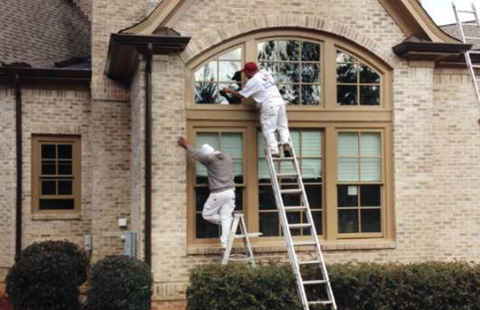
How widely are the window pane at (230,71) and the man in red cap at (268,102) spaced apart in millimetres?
608

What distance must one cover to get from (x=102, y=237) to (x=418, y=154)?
6346 millimetres

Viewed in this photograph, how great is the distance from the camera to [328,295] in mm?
10234

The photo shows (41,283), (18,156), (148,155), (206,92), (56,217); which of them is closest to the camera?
(41,283)

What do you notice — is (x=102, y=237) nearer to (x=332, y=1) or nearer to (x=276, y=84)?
(x=276, y=84)

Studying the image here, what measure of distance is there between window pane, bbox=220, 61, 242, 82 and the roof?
170 inches

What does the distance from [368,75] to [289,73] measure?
4.81 ft

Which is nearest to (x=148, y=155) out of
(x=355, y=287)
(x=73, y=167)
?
(x=73, y=167)

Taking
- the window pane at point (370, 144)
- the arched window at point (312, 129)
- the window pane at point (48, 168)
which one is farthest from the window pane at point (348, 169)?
the window pane at point (48, 168)

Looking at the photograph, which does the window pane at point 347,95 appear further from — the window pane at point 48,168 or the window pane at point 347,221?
the window pane at point 48,168

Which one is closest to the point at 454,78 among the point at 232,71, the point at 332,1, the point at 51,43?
the point at 332,1

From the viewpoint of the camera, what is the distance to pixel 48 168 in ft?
47.5

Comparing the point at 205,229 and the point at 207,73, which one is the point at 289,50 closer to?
the point at 207,73

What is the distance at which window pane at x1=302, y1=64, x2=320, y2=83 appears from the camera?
1223 cm

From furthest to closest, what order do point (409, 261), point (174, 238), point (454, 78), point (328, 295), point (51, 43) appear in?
point (51, 43), point (454, 78), point (409, 261), point (174, 238), point (328, 295)
